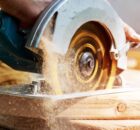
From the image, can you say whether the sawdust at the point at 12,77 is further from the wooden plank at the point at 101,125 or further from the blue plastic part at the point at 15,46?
the wooden plank at the point at 101,125

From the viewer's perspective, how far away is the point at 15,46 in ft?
5.33

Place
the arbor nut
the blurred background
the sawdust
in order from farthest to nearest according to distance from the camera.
Result: the blurred background → the sawdust → the arbor nut

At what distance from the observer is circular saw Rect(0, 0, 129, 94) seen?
4.72 ft

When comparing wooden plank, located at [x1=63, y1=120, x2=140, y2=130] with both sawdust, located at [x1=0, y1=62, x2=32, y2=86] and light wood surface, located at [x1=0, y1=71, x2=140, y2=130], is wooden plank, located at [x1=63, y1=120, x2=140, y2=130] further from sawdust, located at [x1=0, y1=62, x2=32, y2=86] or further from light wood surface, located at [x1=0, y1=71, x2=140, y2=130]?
sawdust, located at [x1=0, y1=62, x2=32, y2=86]

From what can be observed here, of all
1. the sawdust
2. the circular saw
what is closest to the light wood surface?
the circular saw

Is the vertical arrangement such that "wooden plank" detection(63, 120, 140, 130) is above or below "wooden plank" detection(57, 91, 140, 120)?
below

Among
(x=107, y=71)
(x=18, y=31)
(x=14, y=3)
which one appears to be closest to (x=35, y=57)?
(x=18, y=31)

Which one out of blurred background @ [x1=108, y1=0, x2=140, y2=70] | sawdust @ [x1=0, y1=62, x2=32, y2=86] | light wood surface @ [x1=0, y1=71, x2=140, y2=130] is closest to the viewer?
light wood surface @ [x1=0, y1=71, x2=140, y2=130]

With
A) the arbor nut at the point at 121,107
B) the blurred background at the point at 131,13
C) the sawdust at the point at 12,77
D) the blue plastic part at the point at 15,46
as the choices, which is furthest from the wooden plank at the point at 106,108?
the blurred background at the point at 131,13

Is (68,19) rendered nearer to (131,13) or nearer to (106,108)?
(106,108)

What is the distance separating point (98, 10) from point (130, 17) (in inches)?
78.1

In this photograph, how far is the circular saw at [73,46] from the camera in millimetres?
1439

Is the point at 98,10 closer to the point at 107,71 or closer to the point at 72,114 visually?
the point at 107,71

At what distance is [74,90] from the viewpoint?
5.23 feet
